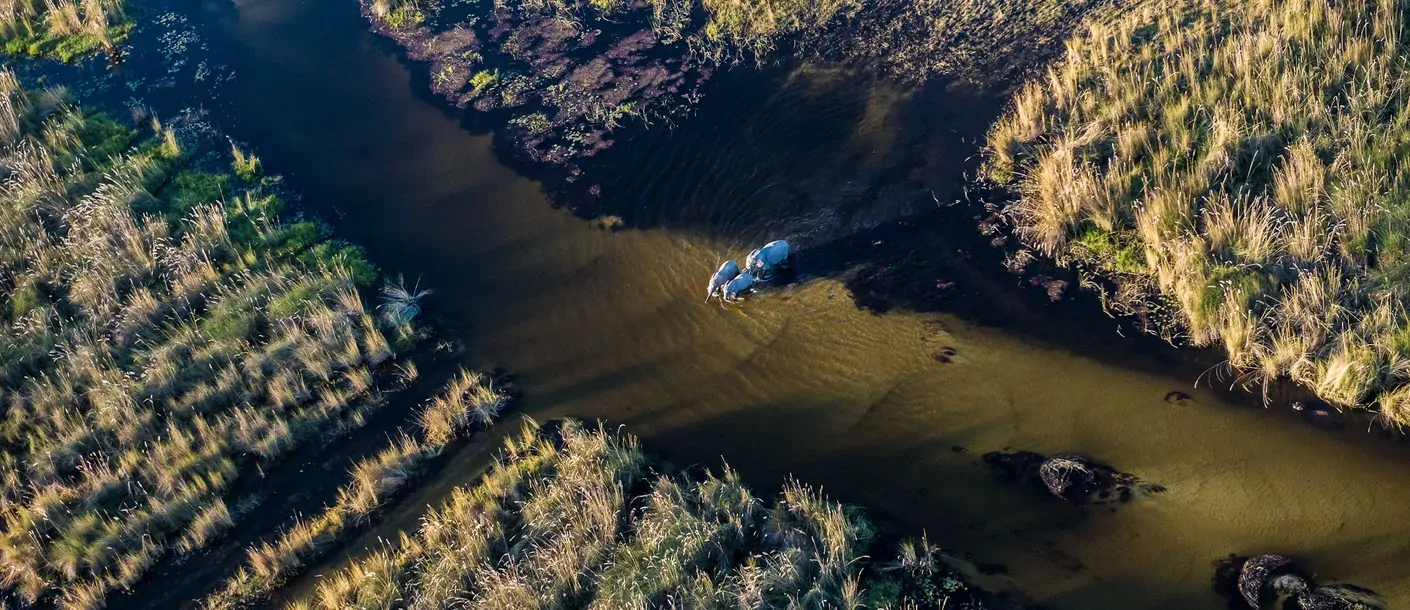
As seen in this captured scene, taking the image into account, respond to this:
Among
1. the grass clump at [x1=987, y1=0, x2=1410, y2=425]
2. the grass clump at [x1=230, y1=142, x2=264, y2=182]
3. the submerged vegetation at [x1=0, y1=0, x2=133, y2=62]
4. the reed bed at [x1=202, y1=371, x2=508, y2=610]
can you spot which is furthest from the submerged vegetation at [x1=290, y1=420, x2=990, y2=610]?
the submerged vegetation at [x1=0, y1=0, x2=133, y2=62]

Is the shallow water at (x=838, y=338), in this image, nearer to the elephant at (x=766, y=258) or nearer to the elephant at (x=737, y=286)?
the elephant at (x=737, y=286)

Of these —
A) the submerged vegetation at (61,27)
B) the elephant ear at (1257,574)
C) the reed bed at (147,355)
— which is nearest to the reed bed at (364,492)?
the reed bed at (147,355)

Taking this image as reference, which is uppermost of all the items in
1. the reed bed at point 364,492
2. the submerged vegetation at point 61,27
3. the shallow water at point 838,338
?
the submerged vegetation at point 61,27

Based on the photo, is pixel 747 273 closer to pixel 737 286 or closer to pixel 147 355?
Result: pixel 737 286

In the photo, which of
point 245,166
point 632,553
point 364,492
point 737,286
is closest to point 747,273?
point 737,286

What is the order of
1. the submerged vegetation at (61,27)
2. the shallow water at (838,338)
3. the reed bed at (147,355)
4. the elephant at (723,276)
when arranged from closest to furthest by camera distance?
the shallow water at (838,338) < the reed bed at (147,355) < the elephant at (723,276) < the submerged vegetation at (61,27)

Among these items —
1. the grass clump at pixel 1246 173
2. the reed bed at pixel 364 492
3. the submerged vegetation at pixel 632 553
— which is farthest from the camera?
the grass clump at pixel 1246 173

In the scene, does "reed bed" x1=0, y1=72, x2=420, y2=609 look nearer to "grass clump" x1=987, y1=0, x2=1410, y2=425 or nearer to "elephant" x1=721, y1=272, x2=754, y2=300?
"elephant" x1=721, y1=272, x2=754, y2=300

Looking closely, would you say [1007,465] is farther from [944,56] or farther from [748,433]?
[944,56]
